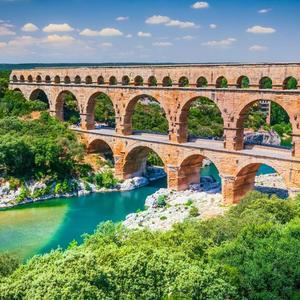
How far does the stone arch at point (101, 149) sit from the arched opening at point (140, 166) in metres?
2.90

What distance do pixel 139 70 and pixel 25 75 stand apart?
766 inches

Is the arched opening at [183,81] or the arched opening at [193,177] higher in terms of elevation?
the arched opening at [183,81]

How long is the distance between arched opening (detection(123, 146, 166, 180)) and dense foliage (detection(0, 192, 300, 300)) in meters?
19.2

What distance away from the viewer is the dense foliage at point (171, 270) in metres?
12.4

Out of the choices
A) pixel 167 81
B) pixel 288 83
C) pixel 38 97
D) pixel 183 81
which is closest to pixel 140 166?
pixel 167 81

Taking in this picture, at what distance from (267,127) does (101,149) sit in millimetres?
27889

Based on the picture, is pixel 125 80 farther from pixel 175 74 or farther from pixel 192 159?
pixel 192 159

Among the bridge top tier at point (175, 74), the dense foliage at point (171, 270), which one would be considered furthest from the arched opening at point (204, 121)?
the dense foliage at point (171, 270)

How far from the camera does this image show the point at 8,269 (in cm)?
1622

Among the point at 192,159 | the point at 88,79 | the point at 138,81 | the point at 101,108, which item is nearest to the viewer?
the point at 192,159

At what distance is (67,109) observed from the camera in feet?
173

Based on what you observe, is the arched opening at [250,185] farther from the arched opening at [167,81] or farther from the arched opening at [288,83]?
the arched opening at [167,81]

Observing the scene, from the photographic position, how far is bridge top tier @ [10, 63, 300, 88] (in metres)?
28.7

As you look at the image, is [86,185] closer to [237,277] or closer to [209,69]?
[209,69]
